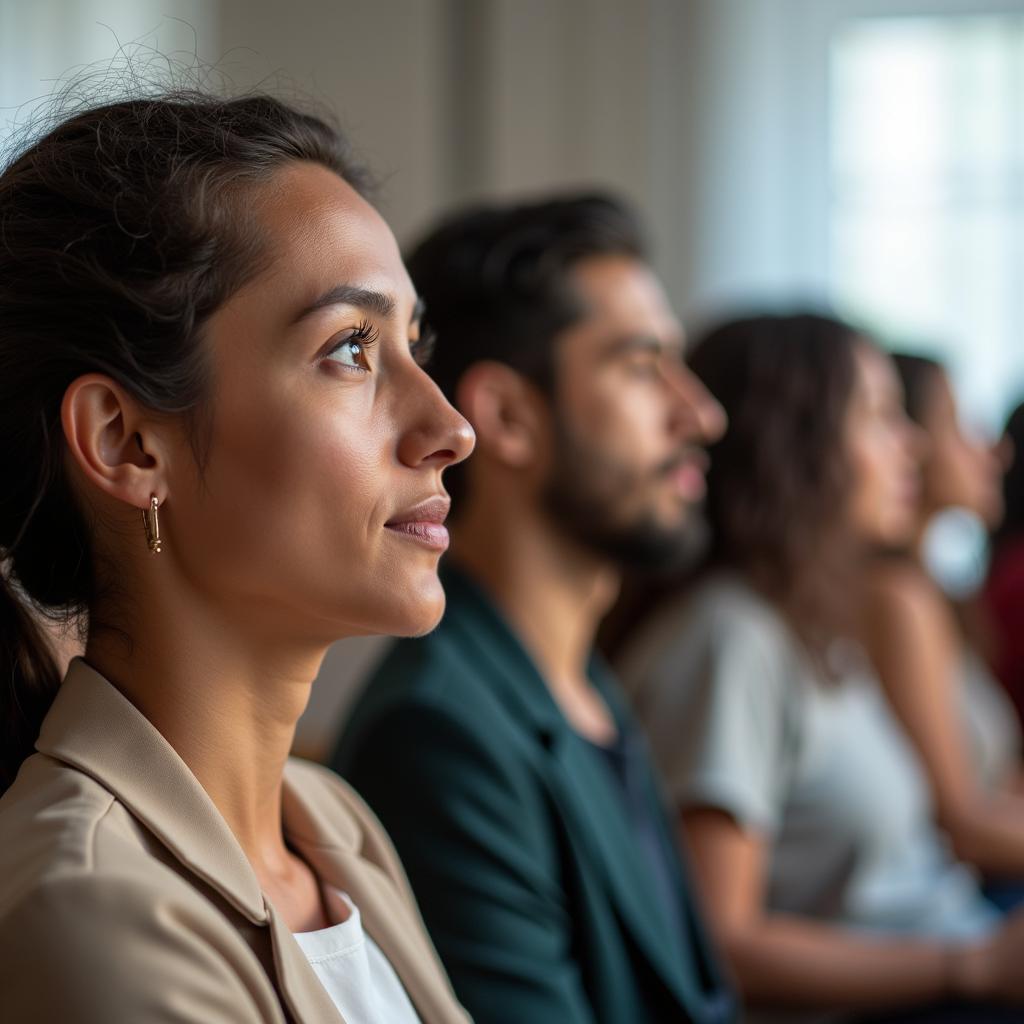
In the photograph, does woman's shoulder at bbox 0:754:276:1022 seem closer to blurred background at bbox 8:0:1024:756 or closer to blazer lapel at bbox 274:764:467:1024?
blazer lapel at bbox 274:764:467:1024

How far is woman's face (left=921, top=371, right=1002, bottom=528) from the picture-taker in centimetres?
305

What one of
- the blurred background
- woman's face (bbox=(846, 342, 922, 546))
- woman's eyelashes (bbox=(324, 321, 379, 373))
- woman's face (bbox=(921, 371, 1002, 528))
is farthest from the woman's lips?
the blurred background

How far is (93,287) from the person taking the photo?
850 mm

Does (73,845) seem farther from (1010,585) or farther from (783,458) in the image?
(1010,585)

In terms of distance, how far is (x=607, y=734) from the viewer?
189cm

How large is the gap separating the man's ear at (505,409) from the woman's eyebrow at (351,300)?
88 centimetres

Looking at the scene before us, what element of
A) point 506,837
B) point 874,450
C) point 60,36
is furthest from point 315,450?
point 60,36

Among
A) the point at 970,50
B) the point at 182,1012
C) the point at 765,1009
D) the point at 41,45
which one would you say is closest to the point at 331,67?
the point at 41,45

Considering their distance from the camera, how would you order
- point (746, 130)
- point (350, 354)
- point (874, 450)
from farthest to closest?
point (746, 130) < point (874, 450) < point (350, 354)

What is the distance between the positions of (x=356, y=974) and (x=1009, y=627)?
2619mm

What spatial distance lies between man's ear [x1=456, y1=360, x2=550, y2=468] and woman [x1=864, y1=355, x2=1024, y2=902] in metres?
1.03

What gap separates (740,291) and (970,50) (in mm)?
914

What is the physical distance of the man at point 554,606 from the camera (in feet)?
4.83

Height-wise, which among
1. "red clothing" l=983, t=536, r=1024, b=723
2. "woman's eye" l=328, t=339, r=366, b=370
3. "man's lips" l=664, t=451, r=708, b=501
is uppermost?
"woman's eye" l=328, t=339, r=366, b=370
